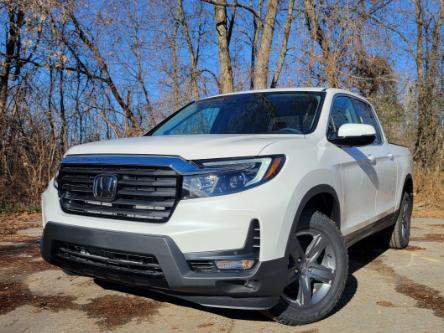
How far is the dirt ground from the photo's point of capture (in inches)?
135

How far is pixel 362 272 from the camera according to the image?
16.4 ft

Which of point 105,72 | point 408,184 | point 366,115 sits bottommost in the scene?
point 408,184

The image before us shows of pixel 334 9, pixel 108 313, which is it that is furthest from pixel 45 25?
pixel 108 313

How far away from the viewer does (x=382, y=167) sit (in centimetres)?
504

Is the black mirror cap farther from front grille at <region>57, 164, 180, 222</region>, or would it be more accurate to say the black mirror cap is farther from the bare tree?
the bare tree

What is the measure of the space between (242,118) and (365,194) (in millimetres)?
1338

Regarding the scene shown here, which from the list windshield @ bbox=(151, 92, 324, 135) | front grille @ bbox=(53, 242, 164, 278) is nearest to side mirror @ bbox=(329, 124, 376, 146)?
windshield @ bbox=(151, 92, 324, 135)

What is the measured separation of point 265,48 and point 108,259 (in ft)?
33.5

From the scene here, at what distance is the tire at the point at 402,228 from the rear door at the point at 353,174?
1.36m

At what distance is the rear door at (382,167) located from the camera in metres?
4.92

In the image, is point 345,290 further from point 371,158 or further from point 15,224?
point 15,224

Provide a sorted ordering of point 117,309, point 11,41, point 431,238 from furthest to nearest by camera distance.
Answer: point 11,41, point 431,238, point 117,309

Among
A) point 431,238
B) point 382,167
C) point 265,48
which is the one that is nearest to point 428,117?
point 265,48

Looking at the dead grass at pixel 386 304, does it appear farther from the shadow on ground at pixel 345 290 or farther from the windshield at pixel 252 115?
the windshield at pixel 252 115
